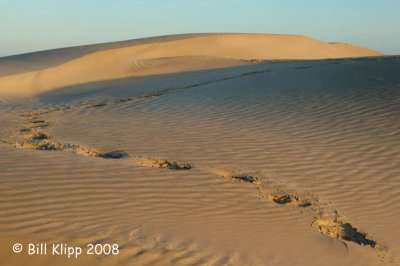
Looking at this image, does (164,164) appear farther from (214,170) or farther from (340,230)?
(340,230)

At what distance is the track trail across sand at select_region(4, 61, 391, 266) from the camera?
577 cm

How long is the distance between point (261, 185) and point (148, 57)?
2043 cm

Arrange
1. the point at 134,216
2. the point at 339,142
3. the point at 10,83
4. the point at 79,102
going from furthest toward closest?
the point at 10,83 < the point at 79,102 < the point at 339,142 < the point at 134,216

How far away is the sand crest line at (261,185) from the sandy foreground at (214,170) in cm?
2

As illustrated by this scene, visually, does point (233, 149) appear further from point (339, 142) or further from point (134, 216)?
point (134, 216)

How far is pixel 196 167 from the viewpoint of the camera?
25.0 ft

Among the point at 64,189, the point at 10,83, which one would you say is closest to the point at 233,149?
the point at 64,189

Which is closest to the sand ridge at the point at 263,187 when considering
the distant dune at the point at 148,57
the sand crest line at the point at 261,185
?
the sand crest line at the point at 261,185

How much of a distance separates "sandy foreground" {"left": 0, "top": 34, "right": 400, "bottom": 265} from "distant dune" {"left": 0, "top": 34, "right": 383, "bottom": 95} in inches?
162

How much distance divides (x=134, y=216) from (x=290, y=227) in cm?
162

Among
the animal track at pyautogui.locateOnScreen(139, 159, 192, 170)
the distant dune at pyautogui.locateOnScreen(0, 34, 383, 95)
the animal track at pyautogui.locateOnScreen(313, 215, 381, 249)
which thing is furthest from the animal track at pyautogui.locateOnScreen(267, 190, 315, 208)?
the distant dune at pyautogui.locateOnScreen(0, 34, 383, 95)

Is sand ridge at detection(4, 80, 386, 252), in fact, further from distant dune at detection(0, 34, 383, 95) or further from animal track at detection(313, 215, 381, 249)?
distant dune at detection(0, 34, 383, 95)

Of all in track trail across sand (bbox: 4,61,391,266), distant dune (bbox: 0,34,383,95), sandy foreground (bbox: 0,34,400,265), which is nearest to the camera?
sandy foreground (bbox: 0,34,400,265)

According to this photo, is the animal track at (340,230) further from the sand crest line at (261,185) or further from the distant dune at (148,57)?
the distant dune at (148,57)
